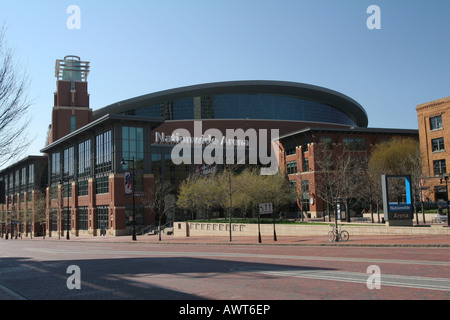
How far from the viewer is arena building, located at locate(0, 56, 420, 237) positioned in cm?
6334

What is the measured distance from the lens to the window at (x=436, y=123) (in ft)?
187

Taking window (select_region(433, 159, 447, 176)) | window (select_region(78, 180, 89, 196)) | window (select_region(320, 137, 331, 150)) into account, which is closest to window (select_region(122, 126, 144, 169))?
window (select_region(78, 180, 89, 196))

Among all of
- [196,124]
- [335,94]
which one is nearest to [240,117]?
[196,124]

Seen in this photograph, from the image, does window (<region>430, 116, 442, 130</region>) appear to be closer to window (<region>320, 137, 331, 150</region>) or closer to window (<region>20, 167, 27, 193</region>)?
window (<region>320, 137, 331, 150</region>)

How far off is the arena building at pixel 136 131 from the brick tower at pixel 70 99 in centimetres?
21

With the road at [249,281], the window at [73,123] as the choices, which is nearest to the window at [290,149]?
A: the window at [73,123]

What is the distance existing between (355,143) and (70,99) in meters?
63.2

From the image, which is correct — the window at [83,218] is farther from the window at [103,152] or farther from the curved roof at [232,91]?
the curved roof at [232,91]

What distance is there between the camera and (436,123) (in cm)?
5756

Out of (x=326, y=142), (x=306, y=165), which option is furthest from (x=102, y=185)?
(x=326, y=142)

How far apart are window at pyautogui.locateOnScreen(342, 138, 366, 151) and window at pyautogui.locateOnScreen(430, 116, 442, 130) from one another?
1499 centimetres

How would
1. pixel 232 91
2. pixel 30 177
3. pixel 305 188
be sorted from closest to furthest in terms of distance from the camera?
pixel 305 188 < pixel 30 177 < pixel 232 91

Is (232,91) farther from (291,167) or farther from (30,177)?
(30,177)

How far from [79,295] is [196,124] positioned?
3531 inches
